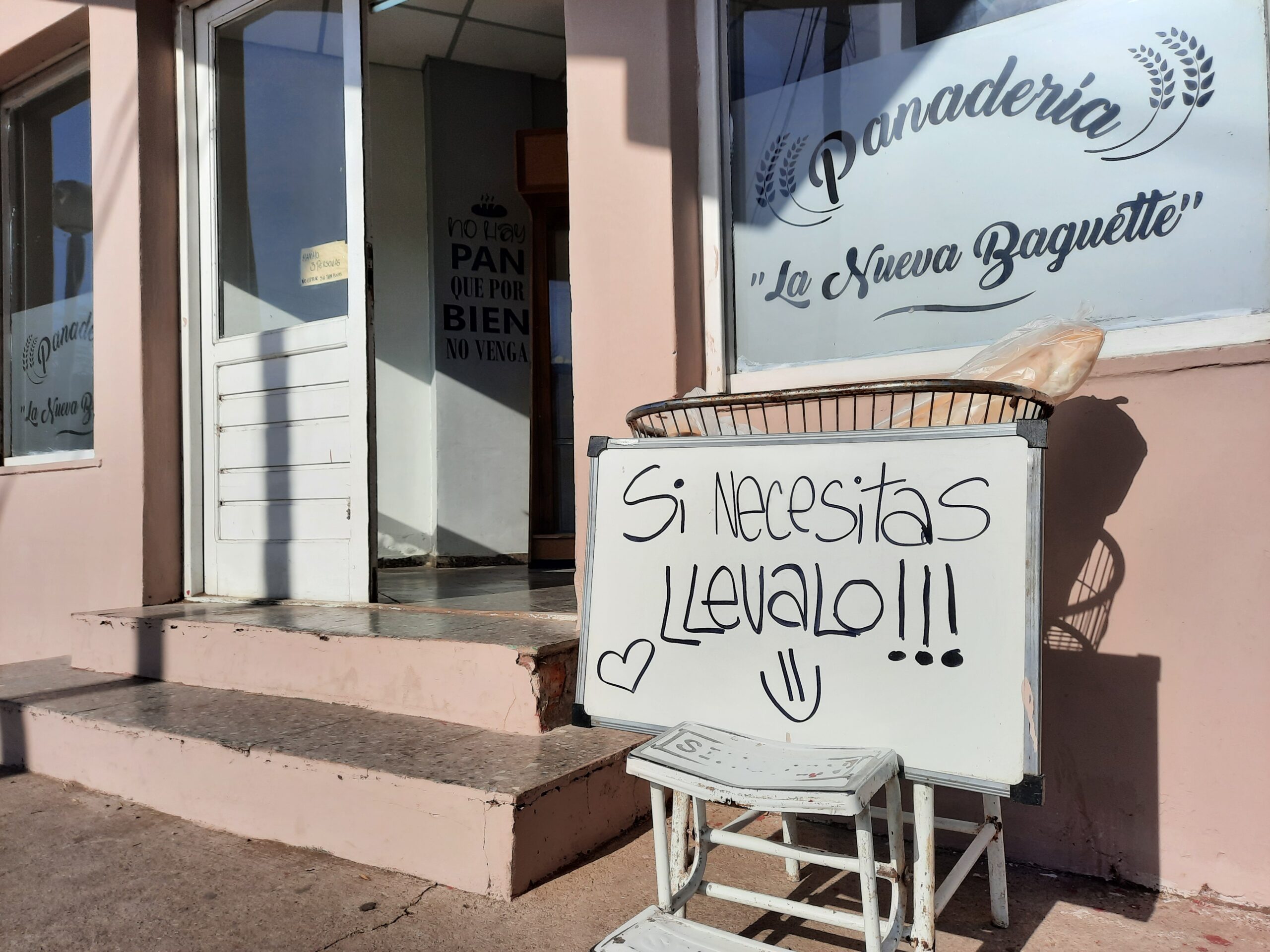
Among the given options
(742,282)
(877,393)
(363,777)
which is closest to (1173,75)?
(742,282)

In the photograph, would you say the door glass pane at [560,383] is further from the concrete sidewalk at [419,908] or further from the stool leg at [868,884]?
the stool leg at [868,884]

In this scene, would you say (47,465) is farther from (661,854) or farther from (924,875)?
(924,875)

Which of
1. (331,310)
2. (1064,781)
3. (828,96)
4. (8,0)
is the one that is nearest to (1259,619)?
(1064,781)

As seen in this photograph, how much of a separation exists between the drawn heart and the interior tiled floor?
4.01 ft

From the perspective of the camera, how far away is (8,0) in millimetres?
4539

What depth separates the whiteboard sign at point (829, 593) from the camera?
140 centimetres

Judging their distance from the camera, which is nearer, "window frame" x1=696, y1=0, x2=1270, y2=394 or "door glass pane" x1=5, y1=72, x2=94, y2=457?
"window frame" x1=696, y1=0, x2=1270, y2=394

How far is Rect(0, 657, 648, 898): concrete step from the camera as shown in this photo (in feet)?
6.50

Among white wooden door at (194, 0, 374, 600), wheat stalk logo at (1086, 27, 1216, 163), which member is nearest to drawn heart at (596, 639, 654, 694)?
wheat stalk logo at (1086, 27, 1216, 163)

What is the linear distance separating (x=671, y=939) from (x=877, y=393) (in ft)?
3.23

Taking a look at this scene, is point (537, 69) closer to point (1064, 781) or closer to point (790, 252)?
point (790, 252)

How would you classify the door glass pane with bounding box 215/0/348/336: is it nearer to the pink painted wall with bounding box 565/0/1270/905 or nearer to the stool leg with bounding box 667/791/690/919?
the stool leg with bounding box 667/791/690/919

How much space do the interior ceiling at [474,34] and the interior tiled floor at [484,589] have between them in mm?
3017

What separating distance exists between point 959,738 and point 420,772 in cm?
124
